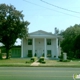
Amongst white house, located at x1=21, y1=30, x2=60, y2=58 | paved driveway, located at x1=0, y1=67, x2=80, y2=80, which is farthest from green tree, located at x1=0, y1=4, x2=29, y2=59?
paved driveway, located at x1=0, y1=67, x2=80, y2=80

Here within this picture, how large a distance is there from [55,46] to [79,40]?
6.78 m

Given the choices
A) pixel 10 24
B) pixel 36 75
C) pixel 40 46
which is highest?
pixel 10 24

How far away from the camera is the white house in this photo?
51906mm

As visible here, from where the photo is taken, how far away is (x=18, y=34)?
4334 cm

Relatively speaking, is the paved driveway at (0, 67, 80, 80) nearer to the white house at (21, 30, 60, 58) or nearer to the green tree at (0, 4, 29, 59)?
the green tree at (0, 4, 29, 59)

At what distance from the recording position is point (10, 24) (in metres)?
41.8

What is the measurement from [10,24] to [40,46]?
14205 mm

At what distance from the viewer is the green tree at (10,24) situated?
4172cm

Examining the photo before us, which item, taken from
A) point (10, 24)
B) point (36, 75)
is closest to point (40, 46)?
point (10, 24)

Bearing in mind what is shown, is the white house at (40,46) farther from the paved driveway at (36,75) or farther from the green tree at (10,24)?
the paved driveway at (36,75)

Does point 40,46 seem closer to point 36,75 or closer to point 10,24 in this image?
point 10,24

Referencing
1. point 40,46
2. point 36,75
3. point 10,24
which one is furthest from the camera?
point 40,46

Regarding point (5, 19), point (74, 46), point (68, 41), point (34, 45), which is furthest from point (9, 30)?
point (68, 41)

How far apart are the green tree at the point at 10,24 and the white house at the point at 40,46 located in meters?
8.93
